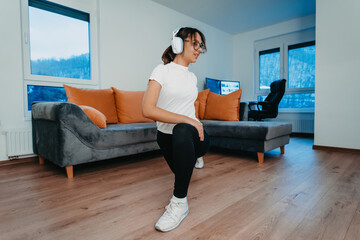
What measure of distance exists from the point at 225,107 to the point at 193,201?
191cm

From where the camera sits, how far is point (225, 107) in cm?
303

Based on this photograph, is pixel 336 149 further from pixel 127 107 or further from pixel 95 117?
pixel 95 117

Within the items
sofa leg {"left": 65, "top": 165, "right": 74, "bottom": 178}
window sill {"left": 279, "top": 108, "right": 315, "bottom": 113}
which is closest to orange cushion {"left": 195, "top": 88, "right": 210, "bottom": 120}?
sofa leg {"left": 65, "top": 165, "right": 74, "bottom": 178}

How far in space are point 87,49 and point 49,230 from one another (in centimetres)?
279

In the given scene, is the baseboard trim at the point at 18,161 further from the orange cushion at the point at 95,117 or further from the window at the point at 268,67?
the window at the point at 268,67

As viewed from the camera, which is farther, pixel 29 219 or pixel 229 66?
pixel 229 66

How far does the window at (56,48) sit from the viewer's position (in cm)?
264

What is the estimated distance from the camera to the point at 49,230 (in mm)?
1023

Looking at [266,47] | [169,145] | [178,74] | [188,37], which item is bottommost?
[169,145]

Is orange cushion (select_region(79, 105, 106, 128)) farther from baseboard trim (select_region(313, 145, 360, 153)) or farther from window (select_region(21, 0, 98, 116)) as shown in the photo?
baseboard trim (select_region(313, 145, 360, 153))

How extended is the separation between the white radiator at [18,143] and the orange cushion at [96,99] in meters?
0.67

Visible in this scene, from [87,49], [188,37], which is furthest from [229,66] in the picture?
[188,37]

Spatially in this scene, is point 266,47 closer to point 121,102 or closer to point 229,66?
point 229,66

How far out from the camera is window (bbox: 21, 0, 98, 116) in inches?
104
